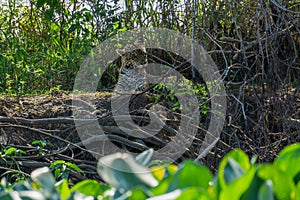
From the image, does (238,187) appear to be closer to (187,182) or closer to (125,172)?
(187,182)

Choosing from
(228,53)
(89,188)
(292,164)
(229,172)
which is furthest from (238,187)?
(228,53)

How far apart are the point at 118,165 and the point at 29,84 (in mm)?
4036

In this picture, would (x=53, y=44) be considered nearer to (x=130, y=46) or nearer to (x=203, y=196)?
(x=130, y=46)

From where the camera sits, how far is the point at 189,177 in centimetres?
90

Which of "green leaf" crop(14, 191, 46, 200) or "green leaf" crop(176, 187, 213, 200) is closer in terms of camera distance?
"green leaf" crop(176, 187, 213, 200)

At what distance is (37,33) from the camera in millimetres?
5828

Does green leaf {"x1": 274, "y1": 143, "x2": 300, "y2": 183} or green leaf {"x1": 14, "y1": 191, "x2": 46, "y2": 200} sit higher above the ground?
green leaf {"x1": 14, "y1": 191, "x2": 46, "y2": 200}

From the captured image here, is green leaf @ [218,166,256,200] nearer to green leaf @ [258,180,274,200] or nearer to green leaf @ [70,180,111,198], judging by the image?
green leaf @ [258,180,274,200]

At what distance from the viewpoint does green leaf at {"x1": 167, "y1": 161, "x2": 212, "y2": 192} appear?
2.91ft

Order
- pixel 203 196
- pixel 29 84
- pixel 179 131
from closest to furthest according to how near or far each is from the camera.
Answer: pixel 203 196 < pixel 179 131 < pixel 29 84

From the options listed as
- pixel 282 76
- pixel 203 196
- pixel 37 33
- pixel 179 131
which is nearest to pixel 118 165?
pixel 203 196

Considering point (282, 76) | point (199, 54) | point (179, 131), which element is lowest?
point (179, 131)

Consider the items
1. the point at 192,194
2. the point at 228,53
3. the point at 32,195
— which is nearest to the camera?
the point at 192,194

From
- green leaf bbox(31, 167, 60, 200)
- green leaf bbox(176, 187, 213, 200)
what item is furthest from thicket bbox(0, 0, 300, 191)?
green leaf bbox(176, 187, 213, 200)
